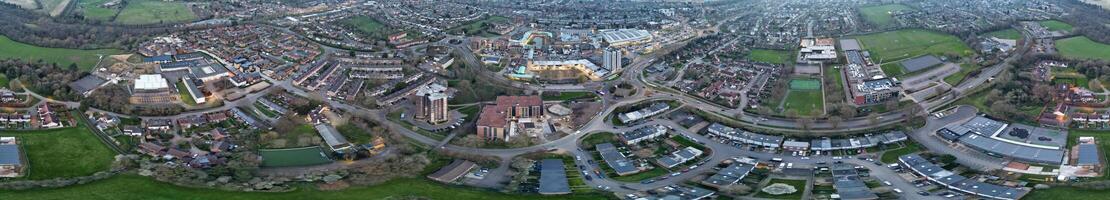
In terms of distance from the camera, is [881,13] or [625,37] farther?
[881,13]

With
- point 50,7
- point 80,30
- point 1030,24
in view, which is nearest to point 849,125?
point 1030,24

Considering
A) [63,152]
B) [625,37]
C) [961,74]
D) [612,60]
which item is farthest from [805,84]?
[63,152]

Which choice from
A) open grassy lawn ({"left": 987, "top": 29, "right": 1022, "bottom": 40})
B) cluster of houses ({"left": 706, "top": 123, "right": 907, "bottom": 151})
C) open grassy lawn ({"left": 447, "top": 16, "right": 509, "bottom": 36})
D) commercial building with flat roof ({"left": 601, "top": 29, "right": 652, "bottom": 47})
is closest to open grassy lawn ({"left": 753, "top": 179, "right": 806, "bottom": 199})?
cluster of houses ({"left": 706, "top": 123, "right": 907, "bottom": 151})

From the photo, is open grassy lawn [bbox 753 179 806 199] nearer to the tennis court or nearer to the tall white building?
the tennis court

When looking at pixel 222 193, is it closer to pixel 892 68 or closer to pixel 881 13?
pixel 892 68

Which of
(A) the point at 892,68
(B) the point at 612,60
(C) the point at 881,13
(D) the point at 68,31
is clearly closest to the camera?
(A) the point at 892,68

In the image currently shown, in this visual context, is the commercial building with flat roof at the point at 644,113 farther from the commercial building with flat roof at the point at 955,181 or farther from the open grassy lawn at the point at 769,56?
the open grassy lawn at the point at 769,56
